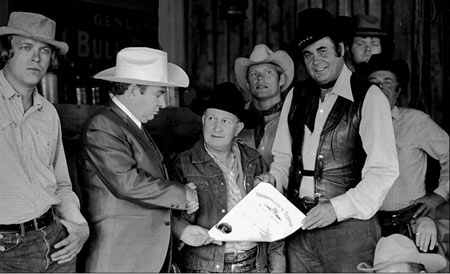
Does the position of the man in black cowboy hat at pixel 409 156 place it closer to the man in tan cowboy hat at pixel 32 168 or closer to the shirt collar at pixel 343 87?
the shirt collar at pixel 343 87

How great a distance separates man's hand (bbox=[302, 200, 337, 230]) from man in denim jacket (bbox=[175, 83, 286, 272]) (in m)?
0.39

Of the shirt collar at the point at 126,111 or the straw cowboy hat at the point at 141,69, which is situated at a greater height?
the straw cowboy hat at the point at 141,69

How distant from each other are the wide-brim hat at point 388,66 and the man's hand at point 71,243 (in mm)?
2376

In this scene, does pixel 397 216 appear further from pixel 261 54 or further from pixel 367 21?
pixel 367 21

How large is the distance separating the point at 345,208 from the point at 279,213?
38 centimetres

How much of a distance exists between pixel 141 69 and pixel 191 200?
0.78m

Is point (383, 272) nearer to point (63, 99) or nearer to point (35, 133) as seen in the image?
point (35, 133)

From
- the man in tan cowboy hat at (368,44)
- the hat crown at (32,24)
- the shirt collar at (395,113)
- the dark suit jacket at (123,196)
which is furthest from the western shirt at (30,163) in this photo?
the man in tan cowboy hat at (368,44)

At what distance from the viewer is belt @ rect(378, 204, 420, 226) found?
14.9 feet

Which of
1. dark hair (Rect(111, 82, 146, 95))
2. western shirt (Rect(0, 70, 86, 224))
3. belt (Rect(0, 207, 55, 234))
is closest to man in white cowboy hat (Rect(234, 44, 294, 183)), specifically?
dark hair (Rect(111, 82, 146, 95))

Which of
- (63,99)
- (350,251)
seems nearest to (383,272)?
(350,251)

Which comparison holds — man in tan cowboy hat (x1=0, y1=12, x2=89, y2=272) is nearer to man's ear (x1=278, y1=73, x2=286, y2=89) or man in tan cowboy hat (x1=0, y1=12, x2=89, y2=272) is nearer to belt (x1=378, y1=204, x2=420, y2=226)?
man's ear (x1=278, y1=73, x2=286, y2=89)

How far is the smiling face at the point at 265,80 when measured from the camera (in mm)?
4891

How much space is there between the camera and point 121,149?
12.1ft
